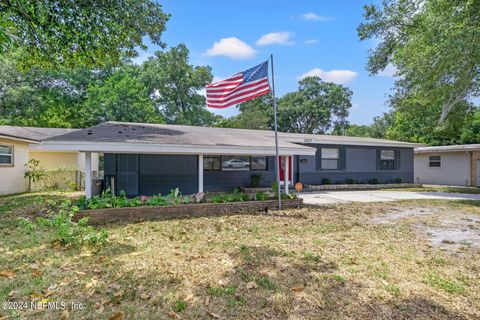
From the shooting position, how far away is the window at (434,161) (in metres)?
20.7

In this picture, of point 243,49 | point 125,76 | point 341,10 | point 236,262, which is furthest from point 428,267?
point 125,76

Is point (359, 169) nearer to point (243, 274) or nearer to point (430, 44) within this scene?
point (430, 44)

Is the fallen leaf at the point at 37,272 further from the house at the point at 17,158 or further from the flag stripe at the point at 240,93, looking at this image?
the house at the point at 17,158

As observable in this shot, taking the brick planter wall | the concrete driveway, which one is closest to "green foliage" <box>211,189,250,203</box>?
the brick planter wall

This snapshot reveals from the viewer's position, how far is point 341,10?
12.0 meters

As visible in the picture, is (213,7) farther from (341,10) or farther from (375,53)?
(375,53)

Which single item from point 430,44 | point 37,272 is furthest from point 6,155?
point 430,44

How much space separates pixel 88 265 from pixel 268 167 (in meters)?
11.2

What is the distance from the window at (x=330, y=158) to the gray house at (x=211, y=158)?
0.05 metres

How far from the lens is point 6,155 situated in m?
12.8

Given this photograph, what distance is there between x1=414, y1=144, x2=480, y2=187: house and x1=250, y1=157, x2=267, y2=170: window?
13143 mm

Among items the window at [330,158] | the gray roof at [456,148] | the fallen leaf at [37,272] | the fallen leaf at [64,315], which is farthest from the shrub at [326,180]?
the fallen leaf at [64,315]

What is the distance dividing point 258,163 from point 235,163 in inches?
51.0

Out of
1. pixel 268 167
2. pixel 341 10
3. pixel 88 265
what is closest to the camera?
pixel 88 265
